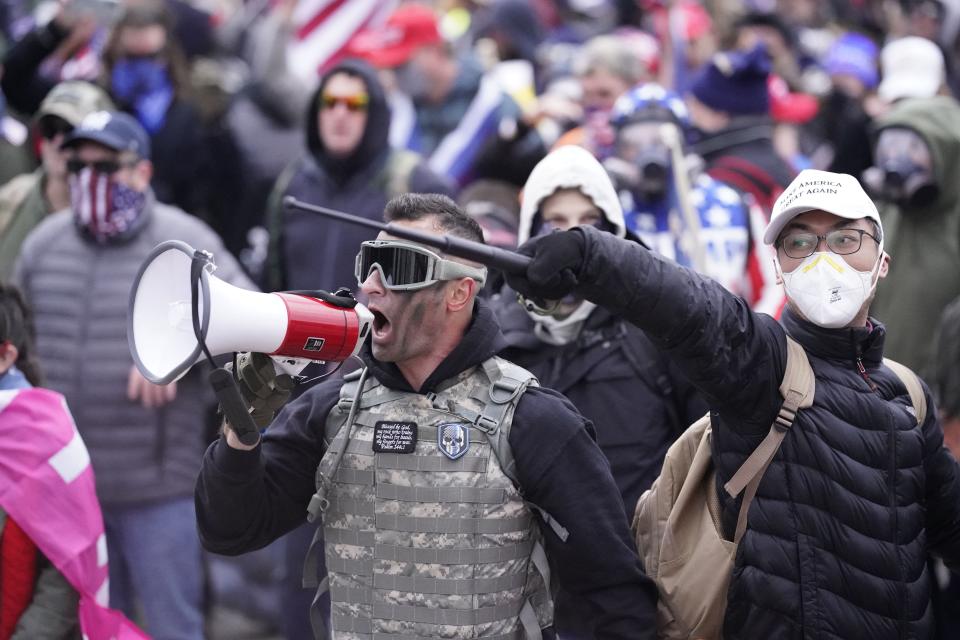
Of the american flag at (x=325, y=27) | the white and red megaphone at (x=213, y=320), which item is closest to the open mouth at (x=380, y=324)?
the white and red megaphone at (x=213, y=320)

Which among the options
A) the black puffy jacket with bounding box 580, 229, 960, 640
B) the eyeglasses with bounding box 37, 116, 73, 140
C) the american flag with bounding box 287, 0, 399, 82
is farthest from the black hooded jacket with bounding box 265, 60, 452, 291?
the american flag with bounding box 287, 0, 399, 82

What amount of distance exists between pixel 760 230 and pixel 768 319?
327 cm

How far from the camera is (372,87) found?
25.8 feet

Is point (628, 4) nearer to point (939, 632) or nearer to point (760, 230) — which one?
point (760, 230)

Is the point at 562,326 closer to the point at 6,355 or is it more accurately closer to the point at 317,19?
the point at 6,355

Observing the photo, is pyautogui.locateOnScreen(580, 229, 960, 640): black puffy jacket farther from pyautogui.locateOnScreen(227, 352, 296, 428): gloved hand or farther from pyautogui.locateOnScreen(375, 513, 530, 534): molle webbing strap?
pyautogui.locateOnScreen(227, 352, 296, 428): gloved hand

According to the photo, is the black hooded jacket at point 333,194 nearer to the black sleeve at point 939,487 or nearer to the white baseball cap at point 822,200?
the white baseball cap at point 822,200

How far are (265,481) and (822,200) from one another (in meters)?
1.76

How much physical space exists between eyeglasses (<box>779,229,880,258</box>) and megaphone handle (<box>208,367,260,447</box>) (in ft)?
5.26

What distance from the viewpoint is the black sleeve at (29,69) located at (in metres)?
8.94

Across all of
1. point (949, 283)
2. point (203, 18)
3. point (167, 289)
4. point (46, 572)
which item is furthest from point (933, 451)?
point (203, 18)

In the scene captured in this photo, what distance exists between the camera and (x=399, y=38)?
35.1 ft

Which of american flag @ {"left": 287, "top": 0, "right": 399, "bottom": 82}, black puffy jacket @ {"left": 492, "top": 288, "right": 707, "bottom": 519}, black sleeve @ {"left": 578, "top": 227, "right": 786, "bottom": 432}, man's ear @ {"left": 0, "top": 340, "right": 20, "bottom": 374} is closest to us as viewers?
black sleeve @ {"left": 578, "top": 227, "right": 786, "bottom": 432}

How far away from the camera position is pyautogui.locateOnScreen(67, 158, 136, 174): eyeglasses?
693cm
